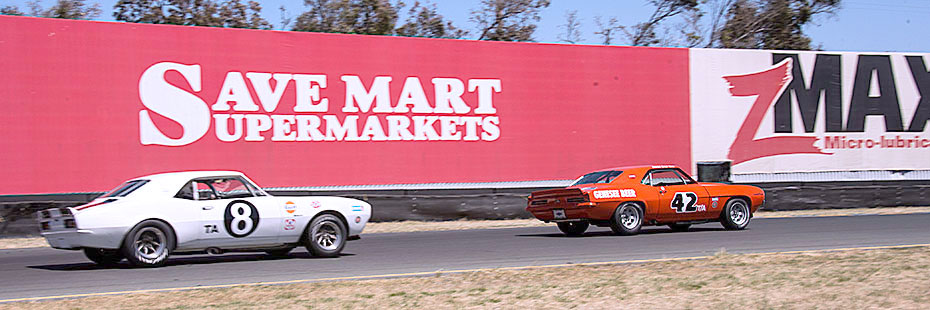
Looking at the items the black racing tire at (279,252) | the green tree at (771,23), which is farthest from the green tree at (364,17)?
the black racing tire at (279,252)

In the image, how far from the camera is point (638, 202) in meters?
14.7

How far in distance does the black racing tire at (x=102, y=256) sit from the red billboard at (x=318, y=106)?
1117 cm

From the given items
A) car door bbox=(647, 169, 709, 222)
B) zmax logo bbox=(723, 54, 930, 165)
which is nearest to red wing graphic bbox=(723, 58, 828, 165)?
zmax logo bbox=(723, 54, 930, 165)

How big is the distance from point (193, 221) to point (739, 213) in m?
9.70

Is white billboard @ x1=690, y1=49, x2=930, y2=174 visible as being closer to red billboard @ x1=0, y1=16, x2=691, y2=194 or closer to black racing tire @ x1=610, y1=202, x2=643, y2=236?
red billboard @ x1=0, y1=16, x2=691, y2=194

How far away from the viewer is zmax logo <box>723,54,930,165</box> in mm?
28094

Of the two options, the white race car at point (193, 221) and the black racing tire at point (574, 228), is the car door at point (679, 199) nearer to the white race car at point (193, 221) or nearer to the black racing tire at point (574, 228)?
the black racing tire at point (574, 228)

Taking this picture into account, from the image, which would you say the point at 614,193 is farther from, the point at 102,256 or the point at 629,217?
the point at 102,256

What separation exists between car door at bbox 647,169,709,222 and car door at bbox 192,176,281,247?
689 centimetres

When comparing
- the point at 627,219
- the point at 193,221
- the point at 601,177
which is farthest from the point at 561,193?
the point at 193,221

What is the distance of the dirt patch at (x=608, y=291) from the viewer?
22.3 ft

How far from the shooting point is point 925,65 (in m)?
30.0

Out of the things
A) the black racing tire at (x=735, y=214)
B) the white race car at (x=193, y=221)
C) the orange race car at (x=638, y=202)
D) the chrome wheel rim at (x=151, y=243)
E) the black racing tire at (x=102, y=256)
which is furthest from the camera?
the black racing tire at (x=735, y=214)

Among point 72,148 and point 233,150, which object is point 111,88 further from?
point 233,150
